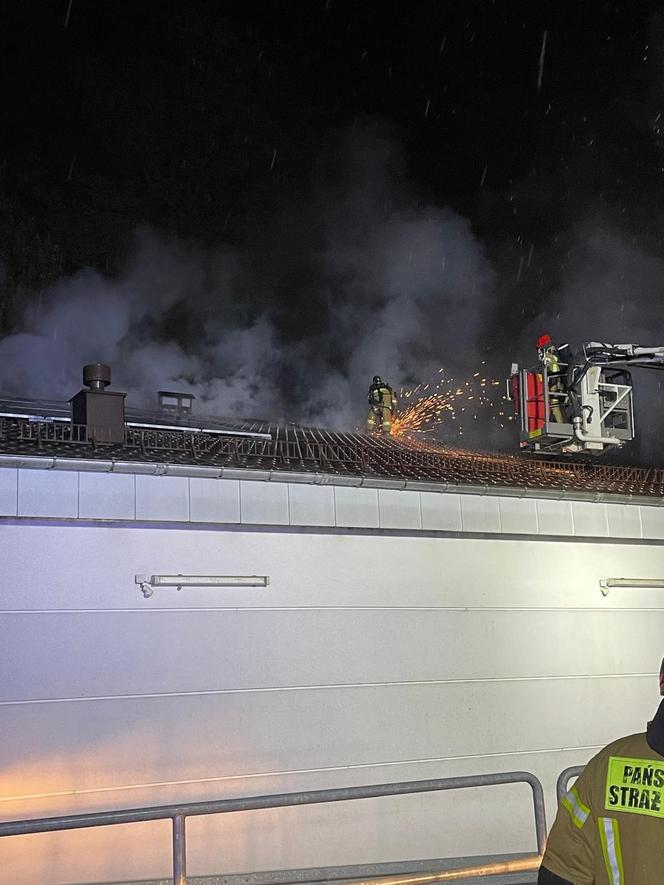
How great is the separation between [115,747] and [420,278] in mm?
13330

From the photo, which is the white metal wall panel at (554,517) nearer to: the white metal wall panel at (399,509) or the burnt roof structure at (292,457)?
the burnt roof structure at (292,457)

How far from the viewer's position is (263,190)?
56.1 feet

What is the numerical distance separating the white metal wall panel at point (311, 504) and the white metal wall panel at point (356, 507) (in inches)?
2.4

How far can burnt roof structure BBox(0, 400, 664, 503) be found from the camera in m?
5.91

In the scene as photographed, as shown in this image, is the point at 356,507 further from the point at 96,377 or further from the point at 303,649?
the point at 96,377

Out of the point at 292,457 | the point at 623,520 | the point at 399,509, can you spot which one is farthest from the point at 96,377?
the point at 623,520

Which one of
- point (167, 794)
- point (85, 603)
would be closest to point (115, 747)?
point (167, 794)

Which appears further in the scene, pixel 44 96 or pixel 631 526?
pixel 44 96

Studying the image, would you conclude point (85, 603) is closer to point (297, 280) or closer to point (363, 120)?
point (297, 280)

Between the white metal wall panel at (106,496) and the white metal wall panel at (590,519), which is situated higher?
the white metal wall panel at (106,496)

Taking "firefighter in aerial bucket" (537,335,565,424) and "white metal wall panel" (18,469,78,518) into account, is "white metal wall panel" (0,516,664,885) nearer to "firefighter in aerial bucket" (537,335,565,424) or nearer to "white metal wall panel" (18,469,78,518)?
"white metal wall panel" (18,469,78,518)

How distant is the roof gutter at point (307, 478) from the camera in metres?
5.50

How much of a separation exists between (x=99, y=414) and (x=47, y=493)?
3.18 ft

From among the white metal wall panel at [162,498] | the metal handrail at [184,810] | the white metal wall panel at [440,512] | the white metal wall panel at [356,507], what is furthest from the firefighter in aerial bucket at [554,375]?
the metal handrail at [184,810]
